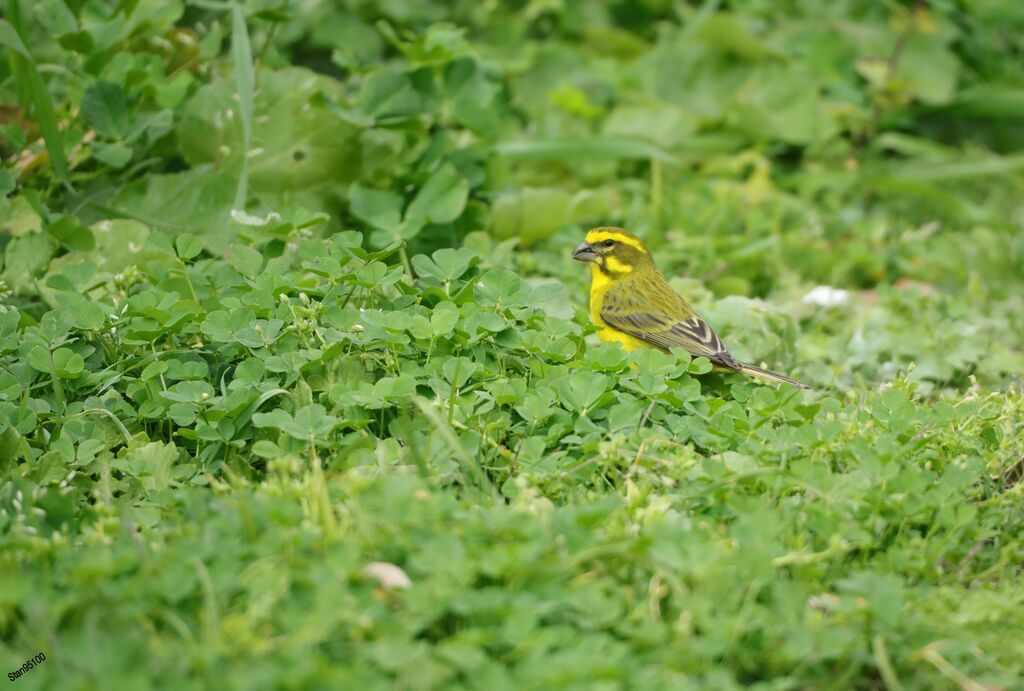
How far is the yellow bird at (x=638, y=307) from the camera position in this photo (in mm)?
4531

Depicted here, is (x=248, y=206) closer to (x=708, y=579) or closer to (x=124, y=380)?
(x=124, y=380)

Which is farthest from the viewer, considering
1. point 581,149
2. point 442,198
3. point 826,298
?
point 581,149

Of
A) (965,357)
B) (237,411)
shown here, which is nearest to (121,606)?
(237,411)

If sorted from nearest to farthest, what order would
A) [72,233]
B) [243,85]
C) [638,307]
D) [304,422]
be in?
[304,422] < [72,233] < [243,85] < [638,307]

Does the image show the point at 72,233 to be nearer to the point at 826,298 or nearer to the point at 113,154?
the point at 113,154

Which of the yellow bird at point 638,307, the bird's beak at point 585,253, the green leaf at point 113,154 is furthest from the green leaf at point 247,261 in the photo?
the bird's beak at point 585,253

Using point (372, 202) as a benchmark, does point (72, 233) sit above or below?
above

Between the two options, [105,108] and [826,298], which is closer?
[105,108]

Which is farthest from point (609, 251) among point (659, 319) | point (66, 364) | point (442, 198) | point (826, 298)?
point (66, 364)

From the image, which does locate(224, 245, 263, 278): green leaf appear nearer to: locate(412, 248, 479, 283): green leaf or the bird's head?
locate(412, 248, 479, 283): green leaf

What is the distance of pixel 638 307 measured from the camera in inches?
191

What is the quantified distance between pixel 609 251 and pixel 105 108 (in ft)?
7.47

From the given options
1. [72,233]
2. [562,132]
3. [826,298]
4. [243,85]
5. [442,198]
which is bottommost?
[826,298]

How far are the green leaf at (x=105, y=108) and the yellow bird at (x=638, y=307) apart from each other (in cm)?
206
